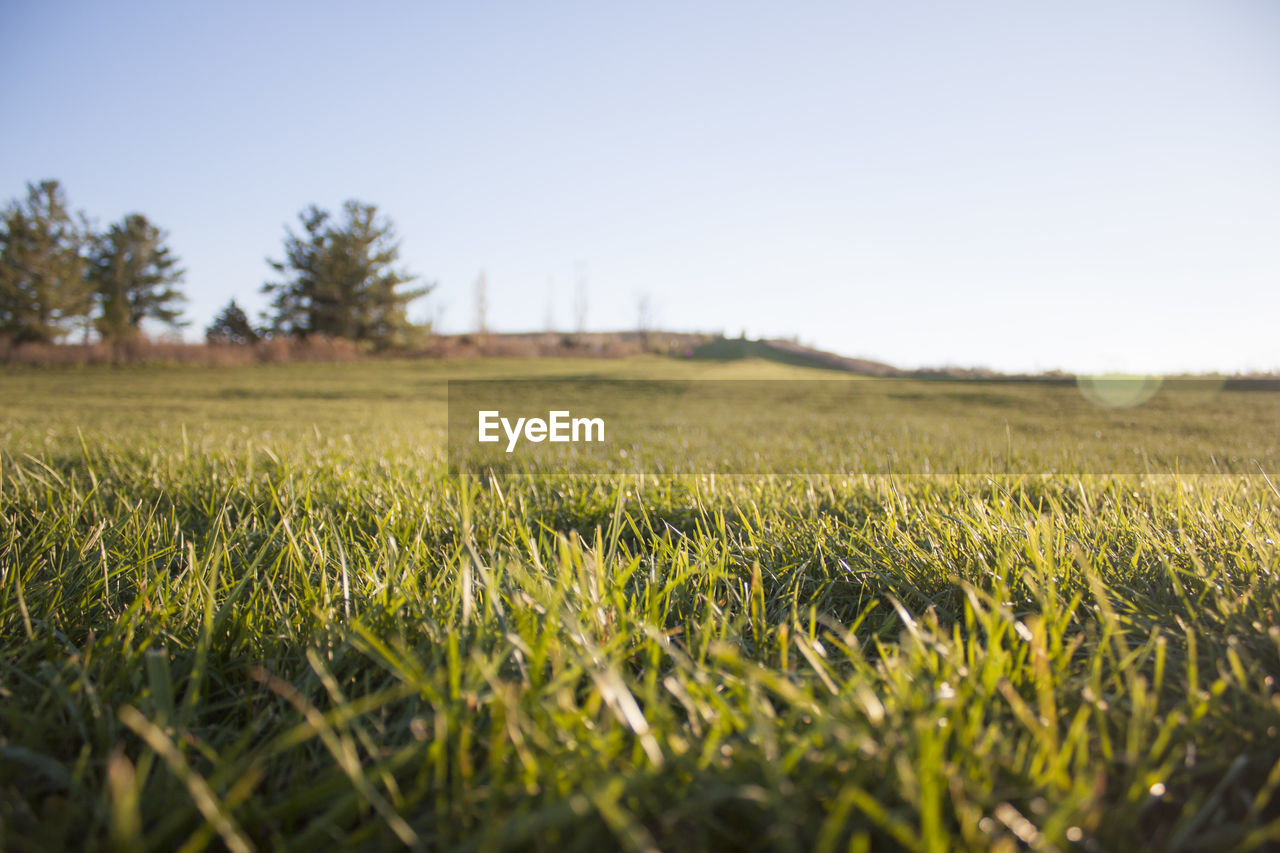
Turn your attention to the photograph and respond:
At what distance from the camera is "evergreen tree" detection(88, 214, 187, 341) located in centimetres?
3982

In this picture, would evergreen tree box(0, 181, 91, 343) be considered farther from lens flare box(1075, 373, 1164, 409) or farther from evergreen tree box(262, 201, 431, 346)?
lens flare box(1075, 373, 1164, 409)

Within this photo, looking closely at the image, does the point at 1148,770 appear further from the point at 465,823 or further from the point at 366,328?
the point at 366,328

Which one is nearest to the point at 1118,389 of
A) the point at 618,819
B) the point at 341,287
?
the point at 618,819

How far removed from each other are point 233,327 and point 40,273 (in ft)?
32.0

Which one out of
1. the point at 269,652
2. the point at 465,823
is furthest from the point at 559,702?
the point at 269,652

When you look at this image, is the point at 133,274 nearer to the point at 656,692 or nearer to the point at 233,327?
the point at 233,327

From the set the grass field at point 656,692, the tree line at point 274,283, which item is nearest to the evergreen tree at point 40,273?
the tree line at point 274,283

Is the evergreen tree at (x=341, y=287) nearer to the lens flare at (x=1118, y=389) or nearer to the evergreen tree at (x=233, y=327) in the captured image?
the evergreen tree at (x=233, y=327)

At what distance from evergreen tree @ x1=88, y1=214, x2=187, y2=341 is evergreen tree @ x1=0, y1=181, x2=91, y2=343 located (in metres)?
2.05

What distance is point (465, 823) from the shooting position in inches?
24.5

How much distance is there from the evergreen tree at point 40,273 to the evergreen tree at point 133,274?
205 cm

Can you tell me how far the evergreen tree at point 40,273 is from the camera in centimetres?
3269

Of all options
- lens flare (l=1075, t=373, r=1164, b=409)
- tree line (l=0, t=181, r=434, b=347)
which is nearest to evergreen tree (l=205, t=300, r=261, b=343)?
tree line (l=0, t=181, r=434, b=347)

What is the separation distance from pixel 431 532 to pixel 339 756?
131cm
